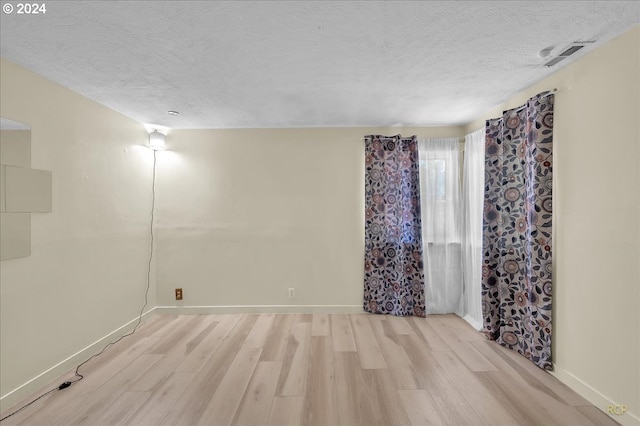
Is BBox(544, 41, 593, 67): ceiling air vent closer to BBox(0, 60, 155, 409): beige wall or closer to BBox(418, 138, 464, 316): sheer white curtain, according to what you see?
BBox(418, 138, 464, 316): sheer white curtain

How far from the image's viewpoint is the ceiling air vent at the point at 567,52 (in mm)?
1783

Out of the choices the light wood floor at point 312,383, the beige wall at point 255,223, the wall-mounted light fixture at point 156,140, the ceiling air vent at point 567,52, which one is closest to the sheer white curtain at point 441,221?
the beige wall at point 255,223

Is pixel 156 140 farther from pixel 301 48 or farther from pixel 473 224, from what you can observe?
pixel 473 224

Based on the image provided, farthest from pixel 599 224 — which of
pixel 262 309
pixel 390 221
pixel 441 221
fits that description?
pixel 262 309

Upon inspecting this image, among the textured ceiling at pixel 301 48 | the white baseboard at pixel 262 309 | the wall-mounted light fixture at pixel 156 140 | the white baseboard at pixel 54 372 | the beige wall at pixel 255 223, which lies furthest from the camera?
the white baseboard at pixel 262 309

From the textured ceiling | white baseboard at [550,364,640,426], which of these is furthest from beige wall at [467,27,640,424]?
the textured ceiling

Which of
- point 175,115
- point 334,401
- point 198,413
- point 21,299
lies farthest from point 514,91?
point 21,299

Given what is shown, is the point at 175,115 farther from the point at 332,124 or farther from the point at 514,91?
the point at 514,91

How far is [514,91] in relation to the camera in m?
2.49

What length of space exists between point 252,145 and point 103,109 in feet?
4.95

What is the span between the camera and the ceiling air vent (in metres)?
1.78

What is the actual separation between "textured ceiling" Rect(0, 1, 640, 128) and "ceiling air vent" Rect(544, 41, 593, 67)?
0.07m

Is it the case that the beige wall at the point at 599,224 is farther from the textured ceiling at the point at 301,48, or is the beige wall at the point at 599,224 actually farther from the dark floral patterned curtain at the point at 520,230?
the textured ceiling at the point at 301,48

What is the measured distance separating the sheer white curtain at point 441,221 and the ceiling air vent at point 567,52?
1.47m
